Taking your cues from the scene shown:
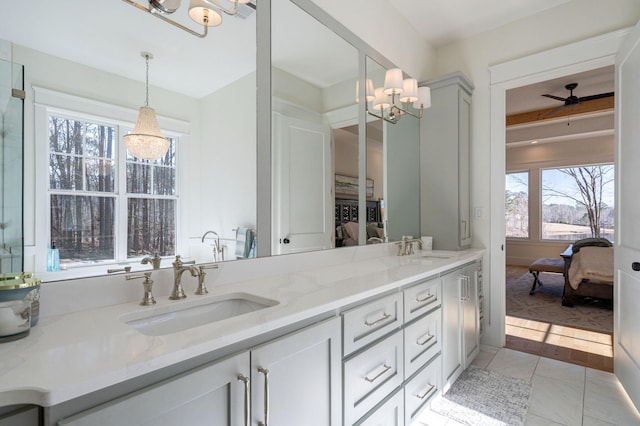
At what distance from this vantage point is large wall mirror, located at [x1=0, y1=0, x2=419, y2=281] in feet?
3.14

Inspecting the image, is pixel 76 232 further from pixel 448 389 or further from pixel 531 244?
pixel 531 244

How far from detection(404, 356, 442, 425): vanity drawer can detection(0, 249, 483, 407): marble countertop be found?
2.14 feet

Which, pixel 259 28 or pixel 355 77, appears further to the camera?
pixel 355 77

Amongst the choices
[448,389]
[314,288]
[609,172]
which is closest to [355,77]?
[314,288]

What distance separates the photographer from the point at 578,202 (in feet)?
21.9

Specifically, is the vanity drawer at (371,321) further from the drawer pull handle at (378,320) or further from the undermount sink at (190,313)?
the undermount sink at (190,313)

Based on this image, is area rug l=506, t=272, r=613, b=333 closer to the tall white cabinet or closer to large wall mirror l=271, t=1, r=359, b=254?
the tall white cabinet

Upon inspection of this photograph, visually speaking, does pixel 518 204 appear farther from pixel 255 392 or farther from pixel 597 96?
pixel 255 392

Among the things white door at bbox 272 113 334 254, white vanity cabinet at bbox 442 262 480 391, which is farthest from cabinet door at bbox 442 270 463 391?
white door at bbox 272 113 334 254

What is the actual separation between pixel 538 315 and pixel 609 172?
175 inches

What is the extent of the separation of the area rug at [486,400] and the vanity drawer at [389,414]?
556 millimetres

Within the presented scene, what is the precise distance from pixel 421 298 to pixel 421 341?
0.23 meters

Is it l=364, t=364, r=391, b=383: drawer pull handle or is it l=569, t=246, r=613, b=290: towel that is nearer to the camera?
l=364, t=364, r=391, b=383: drawer pull handle

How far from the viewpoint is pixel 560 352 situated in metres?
2.75
